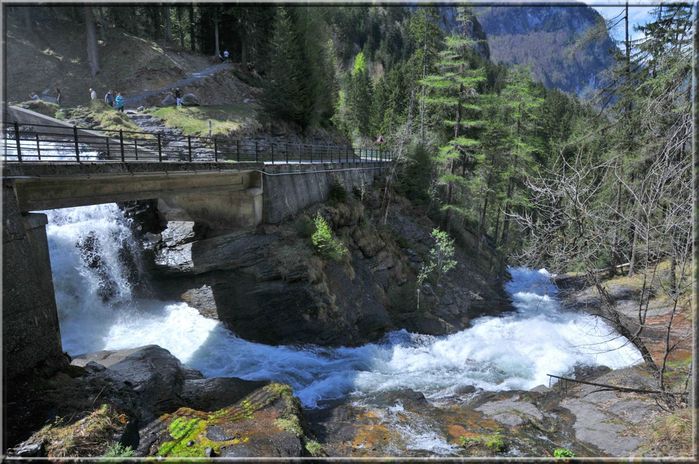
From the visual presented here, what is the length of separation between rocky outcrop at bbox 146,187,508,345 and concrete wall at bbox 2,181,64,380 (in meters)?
6.16

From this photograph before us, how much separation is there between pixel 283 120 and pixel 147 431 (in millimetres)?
25055

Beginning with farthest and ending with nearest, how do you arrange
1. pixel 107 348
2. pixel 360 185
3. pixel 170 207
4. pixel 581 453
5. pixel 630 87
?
pixel 360 185 → pixel 630 87 → pixel 170 207 → pixel 107 348 → pixel 581 453

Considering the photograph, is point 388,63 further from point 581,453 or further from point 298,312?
point 581,453

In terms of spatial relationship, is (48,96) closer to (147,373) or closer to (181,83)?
(181,83)

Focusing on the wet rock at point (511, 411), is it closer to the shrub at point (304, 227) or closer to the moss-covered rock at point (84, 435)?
the moss-covered rock at point (84, 435)

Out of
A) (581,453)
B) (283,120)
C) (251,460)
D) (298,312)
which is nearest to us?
(251,460)

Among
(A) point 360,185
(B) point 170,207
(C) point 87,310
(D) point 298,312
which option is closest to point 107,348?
(C) point 87,310

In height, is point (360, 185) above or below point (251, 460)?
above

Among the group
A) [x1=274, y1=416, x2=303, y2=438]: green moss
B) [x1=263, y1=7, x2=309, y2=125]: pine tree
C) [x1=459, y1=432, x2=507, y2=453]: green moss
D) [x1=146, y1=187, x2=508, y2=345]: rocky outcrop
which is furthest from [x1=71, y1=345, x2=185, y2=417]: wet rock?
[x1=263, y1=7, x2=309, y2=125]: pine tree

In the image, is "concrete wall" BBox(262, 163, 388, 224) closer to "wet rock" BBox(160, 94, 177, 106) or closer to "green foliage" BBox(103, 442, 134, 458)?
"green foliage" BBox(103, 442, 134, 458)

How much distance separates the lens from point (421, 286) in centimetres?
2236

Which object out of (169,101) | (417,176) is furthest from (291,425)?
(169,101)

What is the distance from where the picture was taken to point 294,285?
615 inches

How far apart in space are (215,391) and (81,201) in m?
6.00
